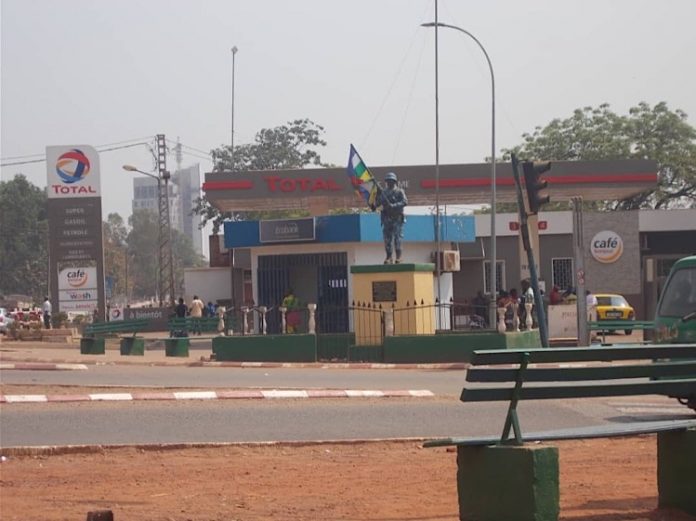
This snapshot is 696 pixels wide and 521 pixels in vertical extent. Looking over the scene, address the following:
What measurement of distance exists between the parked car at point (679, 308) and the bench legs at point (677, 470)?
Result: 6.62 meters

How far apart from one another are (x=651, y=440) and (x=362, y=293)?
17158mm

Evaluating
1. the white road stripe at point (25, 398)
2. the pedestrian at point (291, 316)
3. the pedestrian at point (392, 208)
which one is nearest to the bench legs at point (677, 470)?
the white road stripe at point (25, 398)

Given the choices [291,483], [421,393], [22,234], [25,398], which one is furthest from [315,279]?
[22,234]

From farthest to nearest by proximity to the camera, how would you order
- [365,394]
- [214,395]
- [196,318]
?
[196,318]
[365,394]
[214,395]

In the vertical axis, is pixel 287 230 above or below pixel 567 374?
above

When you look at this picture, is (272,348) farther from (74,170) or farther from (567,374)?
(74,170)

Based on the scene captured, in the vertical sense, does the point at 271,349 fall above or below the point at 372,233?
below

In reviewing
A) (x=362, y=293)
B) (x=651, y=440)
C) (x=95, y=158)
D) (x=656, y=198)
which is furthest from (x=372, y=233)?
(x=656, y=198)

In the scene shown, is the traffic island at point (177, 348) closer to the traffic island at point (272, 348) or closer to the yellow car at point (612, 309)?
the traffic island at point (272, 348)

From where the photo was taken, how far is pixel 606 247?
50.3 m

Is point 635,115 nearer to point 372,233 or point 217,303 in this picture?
point 217,303

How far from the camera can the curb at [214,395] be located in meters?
15.6

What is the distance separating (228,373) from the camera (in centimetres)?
2128

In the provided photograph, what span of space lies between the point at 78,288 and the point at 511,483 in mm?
42125
